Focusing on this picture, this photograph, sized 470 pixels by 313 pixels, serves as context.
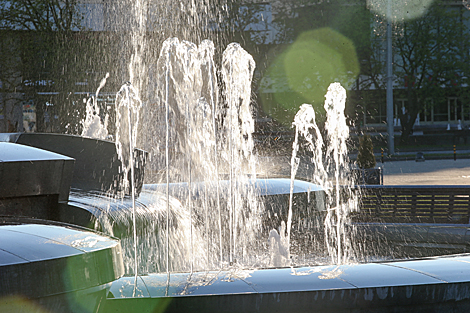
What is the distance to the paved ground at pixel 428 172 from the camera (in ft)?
50.2

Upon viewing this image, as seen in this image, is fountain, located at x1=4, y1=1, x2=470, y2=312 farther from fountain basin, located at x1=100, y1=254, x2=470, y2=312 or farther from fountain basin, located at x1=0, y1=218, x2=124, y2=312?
fountain basin, located at x1=0, y1=218, x2=124, y2=312

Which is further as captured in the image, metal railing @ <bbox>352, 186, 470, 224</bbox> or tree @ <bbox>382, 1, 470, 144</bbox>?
tree @ <bbox>382, 1, 470, 144</bbox>

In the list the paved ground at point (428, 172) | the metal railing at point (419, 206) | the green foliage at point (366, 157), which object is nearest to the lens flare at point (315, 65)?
the paved ground at point (428, 172)

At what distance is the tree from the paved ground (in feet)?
34.6

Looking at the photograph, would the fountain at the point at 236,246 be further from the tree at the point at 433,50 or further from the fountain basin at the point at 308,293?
the tree at the point at 433,50

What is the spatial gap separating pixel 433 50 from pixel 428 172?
16.7 m

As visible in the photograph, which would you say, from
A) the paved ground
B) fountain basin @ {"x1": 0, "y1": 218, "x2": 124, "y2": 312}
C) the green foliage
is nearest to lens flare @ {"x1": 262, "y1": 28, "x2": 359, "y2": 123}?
the paved ground

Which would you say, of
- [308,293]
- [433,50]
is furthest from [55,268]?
[433,50]

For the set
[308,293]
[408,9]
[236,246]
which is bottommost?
[236,246]

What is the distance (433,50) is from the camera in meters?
32.2

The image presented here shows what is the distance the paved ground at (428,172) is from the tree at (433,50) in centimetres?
1054

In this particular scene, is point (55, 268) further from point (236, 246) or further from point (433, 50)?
point (433, 50)

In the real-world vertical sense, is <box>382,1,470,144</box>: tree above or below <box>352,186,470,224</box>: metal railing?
above

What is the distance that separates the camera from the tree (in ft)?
102
